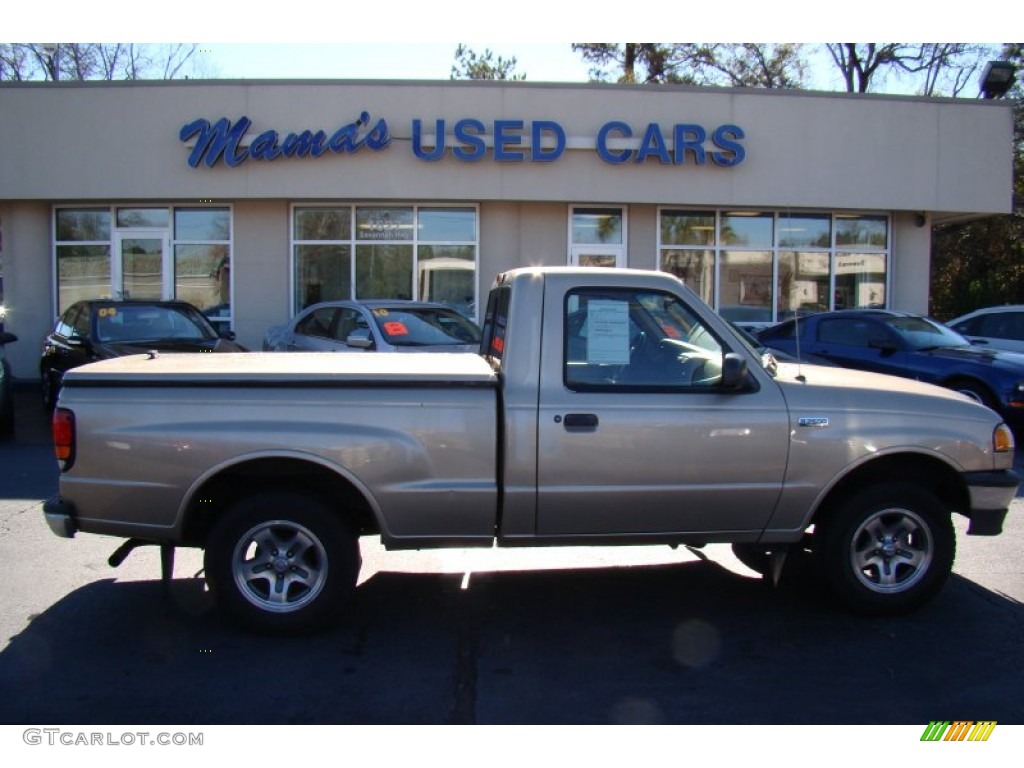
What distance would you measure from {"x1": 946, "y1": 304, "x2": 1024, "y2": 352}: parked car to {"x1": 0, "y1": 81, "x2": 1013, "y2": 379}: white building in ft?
11.7

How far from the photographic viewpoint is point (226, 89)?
15469 mm

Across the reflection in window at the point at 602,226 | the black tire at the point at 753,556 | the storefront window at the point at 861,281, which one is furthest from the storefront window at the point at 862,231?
the black tire at the point at 753,556

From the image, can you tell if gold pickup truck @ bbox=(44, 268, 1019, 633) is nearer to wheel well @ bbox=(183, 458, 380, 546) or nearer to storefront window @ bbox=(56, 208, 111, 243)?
wheel well @ bbox=(183, 458, 380, 546)

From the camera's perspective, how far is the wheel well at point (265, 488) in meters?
4.64

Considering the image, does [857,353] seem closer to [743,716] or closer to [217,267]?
[743,716]

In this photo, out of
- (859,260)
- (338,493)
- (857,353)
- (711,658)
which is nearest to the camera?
(711,658)

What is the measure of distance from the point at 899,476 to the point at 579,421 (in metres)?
1.97

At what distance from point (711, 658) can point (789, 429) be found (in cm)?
124

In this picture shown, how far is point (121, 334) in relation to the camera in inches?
448

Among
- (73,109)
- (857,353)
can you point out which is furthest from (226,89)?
(857,353)

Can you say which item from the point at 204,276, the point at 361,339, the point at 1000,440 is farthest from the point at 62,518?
the point at 204,276

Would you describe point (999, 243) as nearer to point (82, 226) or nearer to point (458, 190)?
point (458, 190)

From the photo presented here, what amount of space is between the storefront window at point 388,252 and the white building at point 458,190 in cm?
4

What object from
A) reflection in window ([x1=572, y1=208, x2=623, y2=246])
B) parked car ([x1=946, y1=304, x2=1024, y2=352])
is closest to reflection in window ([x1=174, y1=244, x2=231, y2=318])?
reflection in window ([x1=572, y1=208, x2=623, y2=246])
